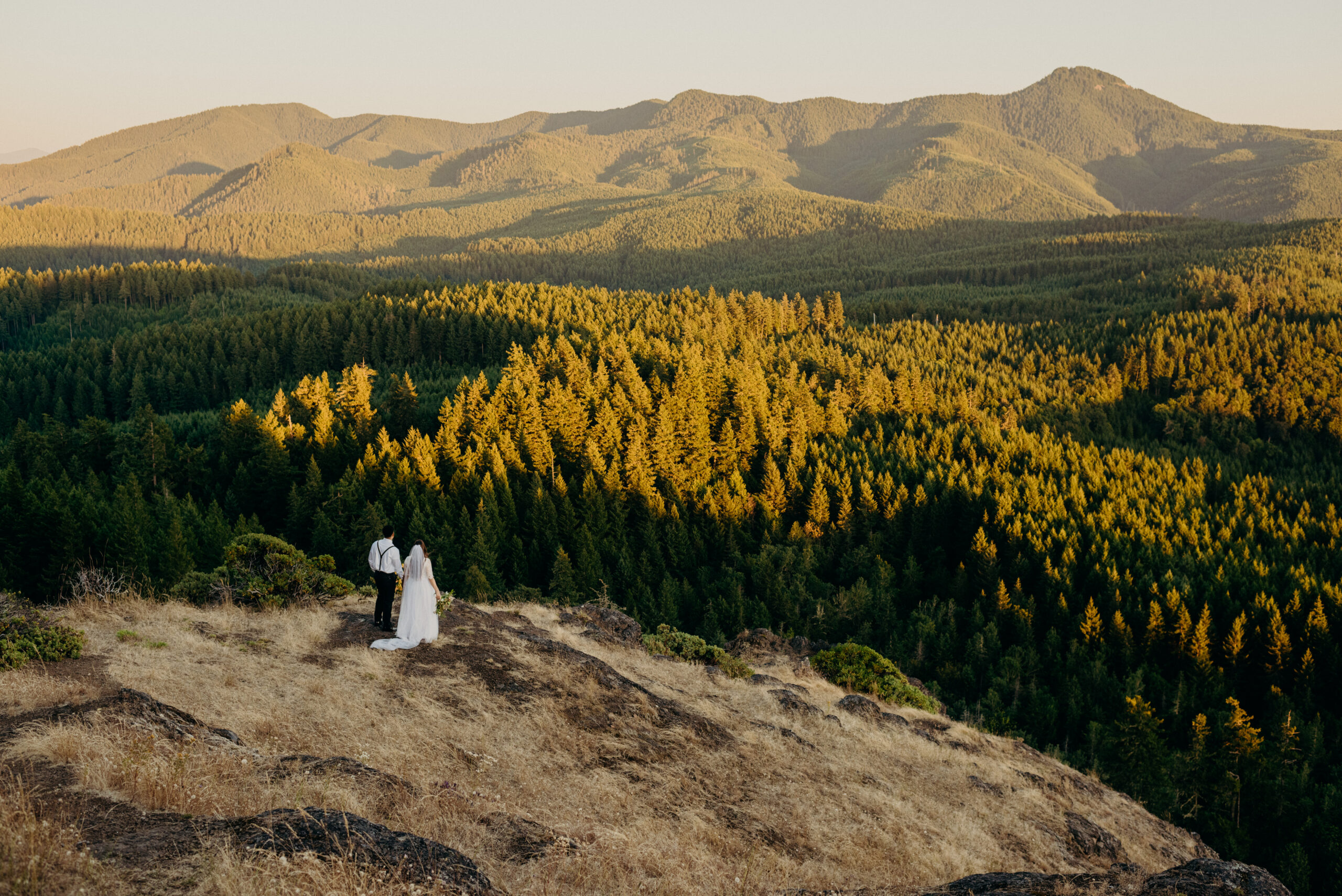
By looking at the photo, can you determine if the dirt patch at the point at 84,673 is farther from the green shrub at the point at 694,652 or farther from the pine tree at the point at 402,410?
the pine tree at the point at 402,410

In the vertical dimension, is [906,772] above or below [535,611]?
below

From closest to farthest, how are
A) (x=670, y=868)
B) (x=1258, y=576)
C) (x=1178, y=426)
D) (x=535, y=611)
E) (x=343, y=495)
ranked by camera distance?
(x=670, y=868) → (x=535, y=611) → (x=343, y=495) → (x=1258, y=576) → (x=1178, y=426)

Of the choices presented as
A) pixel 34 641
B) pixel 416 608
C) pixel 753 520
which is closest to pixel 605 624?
pixel 416 608

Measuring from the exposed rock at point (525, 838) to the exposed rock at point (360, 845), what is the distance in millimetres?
1983

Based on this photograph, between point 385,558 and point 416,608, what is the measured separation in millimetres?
1775

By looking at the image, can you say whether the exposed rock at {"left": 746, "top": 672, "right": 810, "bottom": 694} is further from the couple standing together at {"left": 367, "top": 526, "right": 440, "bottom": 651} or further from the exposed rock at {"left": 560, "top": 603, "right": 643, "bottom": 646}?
the couple standing together at {"left": 367, "top": 526, "right": 440, "bottom": 651}

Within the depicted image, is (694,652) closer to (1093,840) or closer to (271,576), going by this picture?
(1093,840)

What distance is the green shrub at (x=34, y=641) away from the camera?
17.6 metres

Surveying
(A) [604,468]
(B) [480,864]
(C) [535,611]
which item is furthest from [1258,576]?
(B) [480,864]

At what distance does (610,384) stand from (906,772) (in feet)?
349

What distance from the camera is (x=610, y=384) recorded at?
12862 centimetres

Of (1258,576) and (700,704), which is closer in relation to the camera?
(700,704)

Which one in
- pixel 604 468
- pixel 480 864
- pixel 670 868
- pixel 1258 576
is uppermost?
pixel 480 864

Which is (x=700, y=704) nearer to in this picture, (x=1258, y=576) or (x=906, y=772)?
(x=906, y=772)
